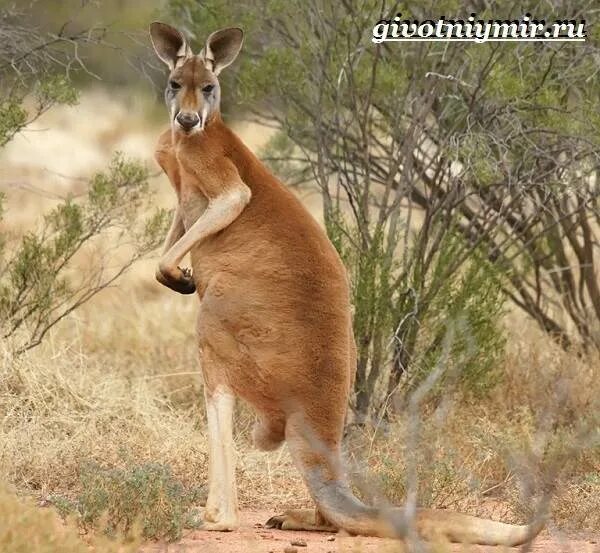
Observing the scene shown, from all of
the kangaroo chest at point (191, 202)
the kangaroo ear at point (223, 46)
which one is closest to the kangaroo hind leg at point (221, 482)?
the kangaroo chest at point (191, 202)

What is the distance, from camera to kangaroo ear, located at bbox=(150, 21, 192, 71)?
6426 millimetres

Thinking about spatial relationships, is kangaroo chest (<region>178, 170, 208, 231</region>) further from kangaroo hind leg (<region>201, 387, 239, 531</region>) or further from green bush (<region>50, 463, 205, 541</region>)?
green bush (<region>50, 463, 205, 541</region>)

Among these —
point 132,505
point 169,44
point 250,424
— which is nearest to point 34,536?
point 132,505

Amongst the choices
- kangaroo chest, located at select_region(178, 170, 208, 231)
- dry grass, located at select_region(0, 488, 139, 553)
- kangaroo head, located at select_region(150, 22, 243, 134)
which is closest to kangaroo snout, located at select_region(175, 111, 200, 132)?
kangaroo head, located at select_region(150, 22, 243, 134)

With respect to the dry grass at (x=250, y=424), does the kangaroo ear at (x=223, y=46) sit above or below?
above

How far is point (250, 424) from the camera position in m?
8.41

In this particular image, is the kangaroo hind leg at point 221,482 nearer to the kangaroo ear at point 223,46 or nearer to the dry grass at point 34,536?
the dry grass at point 34,536

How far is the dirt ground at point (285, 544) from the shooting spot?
5430mm

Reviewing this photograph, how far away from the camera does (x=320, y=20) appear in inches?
341

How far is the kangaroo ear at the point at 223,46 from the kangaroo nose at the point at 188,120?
44 cm

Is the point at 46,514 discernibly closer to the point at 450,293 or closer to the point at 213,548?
→ the point at 213,548

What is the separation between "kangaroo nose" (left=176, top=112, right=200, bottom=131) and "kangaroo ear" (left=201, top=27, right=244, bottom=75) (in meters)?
0.44

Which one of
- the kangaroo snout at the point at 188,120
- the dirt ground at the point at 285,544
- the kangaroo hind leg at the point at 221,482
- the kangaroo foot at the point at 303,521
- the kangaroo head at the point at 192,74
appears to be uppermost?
the kangaroo head at the point at 192,74

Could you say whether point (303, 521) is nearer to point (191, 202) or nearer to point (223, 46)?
point (191, 202)
